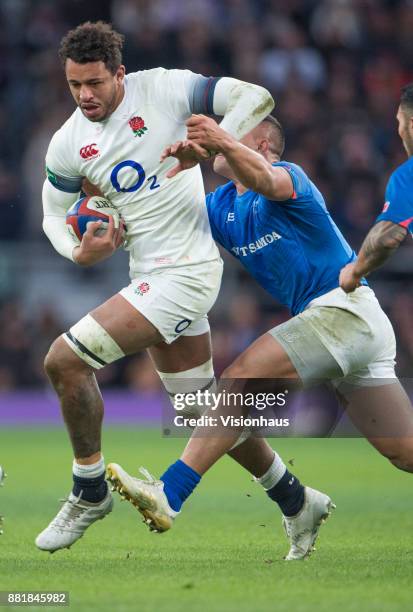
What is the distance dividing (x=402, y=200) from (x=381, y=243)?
220mm

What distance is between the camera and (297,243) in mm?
6113

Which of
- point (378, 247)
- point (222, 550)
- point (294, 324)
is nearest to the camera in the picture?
point (378, 247)

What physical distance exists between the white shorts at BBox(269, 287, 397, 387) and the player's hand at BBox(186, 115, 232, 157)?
3.06 ft

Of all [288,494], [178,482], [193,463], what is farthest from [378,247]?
[288,494]

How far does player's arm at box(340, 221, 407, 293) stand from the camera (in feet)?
17.7

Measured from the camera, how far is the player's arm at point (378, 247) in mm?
5410

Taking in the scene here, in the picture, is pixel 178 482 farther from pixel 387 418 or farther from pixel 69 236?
pixel 69 236

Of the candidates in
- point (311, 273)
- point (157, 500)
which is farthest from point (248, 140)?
point (157, 500)

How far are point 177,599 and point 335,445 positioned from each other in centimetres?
987

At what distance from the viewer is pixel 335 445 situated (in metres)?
14.5

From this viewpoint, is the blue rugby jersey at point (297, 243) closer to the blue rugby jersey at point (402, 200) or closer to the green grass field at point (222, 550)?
the blue rugby jersey at point (402, 200)

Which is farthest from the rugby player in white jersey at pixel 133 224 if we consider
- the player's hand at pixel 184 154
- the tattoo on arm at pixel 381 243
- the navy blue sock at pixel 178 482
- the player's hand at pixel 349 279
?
the tattoo on arm at pixel 381 243

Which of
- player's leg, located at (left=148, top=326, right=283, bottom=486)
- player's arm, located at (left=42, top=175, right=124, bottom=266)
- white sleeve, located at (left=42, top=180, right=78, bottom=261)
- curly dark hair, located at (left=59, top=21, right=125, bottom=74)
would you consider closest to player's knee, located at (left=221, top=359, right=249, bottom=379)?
player's leg, located at (left=148, top=326, right=283, bottom=486)

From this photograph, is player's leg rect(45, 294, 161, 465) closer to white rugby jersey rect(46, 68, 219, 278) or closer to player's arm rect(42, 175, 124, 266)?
player's arm rect(42, 175, 124, 266)
